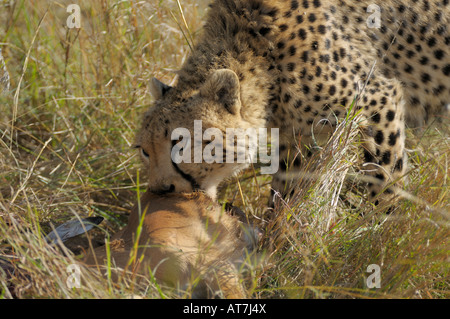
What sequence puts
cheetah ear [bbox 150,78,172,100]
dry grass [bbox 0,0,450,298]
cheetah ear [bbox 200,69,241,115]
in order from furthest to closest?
cheetah ear [bbox 150,78,172,100] < cheetah ear [bbox 200,69,241,115] < dry grass [bbox 0,0,450,298]

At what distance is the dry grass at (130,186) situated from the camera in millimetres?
2002

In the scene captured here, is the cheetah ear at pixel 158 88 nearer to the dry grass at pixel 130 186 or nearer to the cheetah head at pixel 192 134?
the cheetah head at pixel 192 134

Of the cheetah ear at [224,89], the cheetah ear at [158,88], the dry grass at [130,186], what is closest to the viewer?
the dry grass at [130,186]

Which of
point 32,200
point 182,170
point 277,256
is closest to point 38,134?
point 32,200

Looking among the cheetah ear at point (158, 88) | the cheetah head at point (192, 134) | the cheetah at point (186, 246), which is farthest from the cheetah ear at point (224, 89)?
the cheetah at point (186, 246)

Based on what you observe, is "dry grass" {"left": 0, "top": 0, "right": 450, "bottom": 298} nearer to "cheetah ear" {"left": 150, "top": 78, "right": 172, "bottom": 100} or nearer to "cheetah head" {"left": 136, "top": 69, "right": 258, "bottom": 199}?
"cheetah head" {"left": 136, "top": 69, "right": 258, "bottom": 199}

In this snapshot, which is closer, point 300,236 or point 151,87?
point 300,236

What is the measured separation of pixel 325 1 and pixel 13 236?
1720 millimetres

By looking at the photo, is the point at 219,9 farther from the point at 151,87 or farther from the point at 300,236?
the point at 300,236

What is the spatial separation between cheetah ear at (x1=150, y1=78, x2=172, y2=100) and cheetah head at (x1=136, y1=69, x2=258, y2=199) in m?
0.13

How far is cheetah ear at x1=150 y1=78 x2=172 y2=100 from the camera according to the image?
2.61 m

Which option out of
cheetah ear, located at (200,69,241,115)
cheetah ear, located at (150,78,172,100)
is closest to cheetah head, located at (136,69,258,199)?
cheetah ear, located at (200,69,241,115)

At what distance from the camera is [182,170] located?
7.95 feet

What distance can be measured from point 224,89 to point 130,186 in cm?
93
